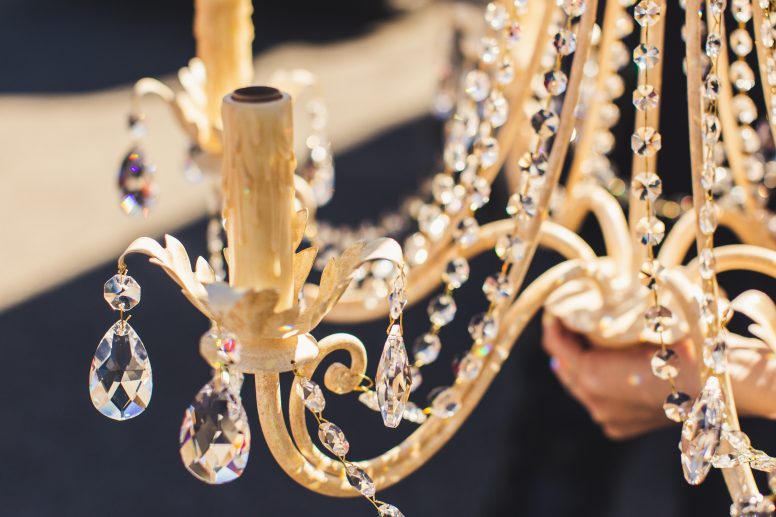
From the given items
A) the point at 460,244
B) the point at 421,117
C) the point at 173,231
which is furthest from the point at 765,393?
the point at 421,117

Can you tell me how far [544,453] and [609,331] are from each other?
28.3 inches

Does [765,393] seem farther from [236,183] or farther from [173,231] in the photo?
[173,231]

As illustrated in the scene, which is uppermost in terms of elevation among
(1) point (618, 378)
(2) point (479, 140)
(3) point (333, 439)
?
(2) point (479, 140)

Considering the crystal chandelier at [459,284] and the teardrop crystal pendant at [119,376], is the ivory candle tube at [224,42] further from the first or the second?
the teardrop crystal pendant at [119,376]

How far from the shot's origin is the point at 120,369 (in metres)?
0.53

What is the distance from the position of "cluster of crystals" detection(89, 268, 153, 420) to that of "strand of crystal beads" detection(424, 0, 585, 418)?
17cm

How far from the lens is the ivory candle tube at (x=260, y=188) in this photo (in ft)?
1.55

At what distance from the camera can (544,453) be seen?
Answer: 1.41 m

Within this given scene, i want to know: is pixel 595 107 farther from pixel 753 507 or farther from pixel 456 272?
pixel 753 507

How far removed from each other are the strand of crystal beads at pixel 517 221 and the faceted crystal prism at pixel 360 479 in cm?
7

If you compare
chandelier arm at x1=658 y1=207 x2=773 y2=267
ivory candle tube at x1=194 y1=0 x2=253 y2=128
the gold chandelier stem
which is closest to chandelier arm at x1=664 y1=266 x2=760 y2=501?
the gold chandelier stem

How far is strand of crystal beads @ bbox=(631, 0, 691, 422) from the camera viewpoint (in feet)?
1.70

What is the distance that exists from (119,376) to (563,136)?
0.27 m

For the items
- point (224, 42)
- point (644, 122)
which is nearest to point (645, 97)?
point (644, 122)
